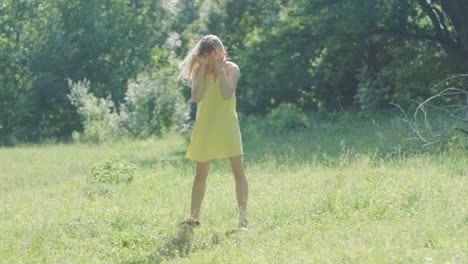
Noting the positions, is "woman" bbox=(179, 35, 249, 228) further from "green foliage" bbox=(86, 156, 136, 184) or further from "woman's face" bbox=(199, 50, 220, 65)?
"green foliage" bbox=(86, 156, 136, 184)

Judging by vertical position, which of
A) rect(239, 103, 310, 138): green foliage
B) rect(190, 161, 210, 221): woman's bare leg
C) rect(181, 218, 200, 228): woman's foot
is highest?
rect(190, 161, 210, 221): woman's bare leg

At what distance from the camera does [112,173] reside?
13742 millimetres

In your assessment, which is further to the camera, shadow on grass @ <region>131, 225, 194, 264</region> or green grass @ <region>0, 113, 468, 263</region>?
shadow on grass @ <region>131, 225, 194, 264</region>

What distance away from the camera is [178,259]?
7.98 meters

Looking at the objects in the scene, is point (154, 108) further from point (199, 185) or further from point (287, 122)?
point (199, 185)

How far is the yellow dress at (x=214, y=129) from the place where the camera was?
8992 millimetres

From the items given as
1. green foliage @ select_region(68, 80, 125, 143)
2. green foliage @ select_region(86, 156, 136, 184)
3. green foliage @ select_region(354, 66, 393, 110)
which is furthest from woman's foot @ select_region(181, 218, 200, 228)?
green foliage @ select_region(68, 80, 125, 143)

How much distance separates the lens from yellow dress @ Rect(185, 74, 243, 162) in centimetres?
899

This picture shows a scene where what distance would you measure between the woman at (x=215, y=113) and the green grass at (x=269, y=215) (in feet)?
2.17

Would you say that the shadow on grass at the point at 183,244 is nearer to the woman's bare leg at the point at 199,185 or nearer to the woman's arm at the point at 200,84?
the woman's bare leg at the point at 199,185

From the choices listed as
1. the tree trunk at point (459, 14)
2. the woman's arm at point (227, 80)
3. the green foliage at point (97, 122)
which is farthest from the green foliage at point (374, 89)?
the woman's arm at point (227, 80)

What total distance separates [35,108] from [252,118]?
11679 millimetres

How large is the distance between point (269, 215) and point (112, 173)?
500 centimetres

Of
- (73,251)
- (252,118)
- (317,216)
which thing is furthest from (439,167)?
(252,118)
